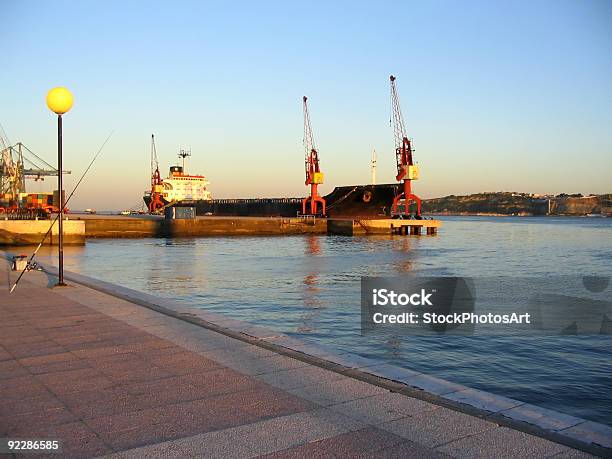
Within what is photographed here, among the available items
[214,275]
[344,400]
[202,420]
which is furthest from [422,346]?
[214,275]

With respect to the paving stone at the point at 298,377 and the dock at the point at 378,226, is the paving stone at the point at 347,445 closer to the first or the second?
the paving stone at the point at 298,377

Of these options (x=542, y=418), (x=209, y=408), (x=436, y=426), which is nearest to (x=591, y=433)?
(x=542, y=418)

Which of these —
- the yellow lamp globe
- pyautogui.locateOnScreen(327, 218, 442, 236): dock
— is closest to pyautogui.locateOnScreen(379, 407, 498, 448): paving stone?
the yellow lamp globe

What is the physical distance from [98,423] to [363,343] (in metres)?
6.79

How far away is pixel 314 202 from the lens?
80.8m

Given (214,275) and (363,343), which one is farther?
(214,275)

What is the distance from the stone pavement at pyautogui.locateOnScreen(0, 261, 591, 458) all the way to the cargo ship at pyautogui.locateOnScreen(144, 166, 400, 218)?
72042 mm

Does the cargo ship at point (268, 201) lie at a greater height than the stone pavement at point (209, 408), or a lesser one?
greater

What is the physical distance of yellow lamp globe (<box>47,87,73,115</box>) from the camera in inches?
484

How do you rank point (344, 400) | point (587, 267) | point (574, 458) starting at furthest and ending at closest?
point (587, 267) < point (344, 400) < point (574, 458)

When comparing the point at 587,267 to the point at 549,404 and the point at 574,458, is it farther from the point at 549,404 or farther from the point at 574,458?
the point at 574,458

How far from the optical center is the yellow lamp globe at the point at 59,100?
12.3 m

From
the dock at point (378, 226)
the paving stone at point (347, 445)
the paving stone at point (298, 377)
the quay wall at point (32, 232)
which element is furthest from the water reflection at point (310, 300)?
the dock at point (378, 226)

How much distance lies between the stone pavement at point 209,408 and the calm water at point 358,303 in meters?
3.51
